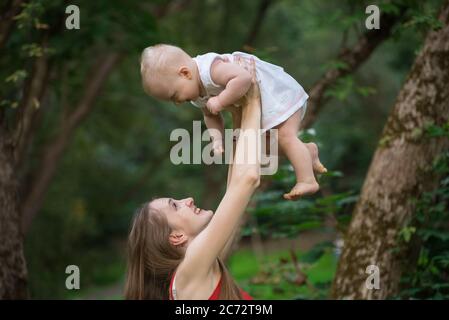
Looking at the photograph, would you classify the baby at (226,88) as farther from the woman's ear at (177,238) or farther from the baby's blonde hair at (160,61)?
the woman's ear at (177,238)

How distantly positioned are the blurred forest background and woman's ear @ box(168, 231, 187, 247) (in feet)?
6.06

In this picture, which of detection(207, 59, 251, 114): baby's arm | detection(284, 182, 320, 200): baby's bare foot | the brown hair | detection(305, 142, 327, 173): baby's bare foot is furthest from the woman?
detection(305, 142, 327, 173): baby's bare foot

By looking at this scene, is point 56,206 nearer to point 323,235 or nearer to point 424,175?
point 323,235

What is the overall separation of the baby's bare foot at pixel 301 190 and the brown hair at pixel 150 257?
42 centimetres

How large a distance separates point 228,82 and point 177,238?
675 mm

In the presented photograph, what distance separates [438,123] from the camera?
4.62m

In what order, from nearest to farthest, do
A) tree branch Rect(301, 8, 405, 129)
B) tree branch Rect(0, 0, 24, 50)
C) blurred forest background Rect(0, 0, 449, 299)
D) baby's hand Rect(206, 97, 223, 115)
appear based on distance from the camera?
baby's hand Rect(206, 97, 223, 115) → blurred forest background Rect(0, 0, 449, 299) → tree branch Rect(0, 0, 24, 50) → tree branch Rect(301, 8, 405, 129)

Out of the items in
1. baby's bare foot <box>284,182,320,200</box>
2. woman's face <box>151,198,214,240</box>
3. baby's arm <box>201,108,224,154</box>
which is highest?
baby's arm <box>201,108,224,154</box>

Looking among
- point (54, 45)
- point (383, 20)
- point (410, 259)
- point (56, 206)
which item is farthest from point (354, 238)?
point (56, 206)

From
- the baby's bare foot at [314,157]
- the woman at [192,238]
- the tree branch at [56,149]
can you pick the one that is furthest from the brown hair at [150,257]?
the tree branch at [56,149]

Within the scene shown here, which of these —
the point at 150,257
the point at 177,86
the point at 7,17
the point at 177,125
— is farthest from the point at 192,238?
the point at 177,125

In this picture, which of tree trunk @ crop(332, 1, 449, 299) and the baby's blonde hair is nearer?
the baby's blonde hair

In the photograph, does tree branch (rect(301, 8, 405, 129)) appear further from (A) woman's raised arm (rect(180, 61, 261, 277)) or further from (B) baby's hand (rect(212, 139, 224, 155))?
(A) woman's raised arm (rect(180, 61, 261, 277))

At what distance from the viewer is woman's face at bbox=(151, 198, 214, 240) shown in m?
2.95
